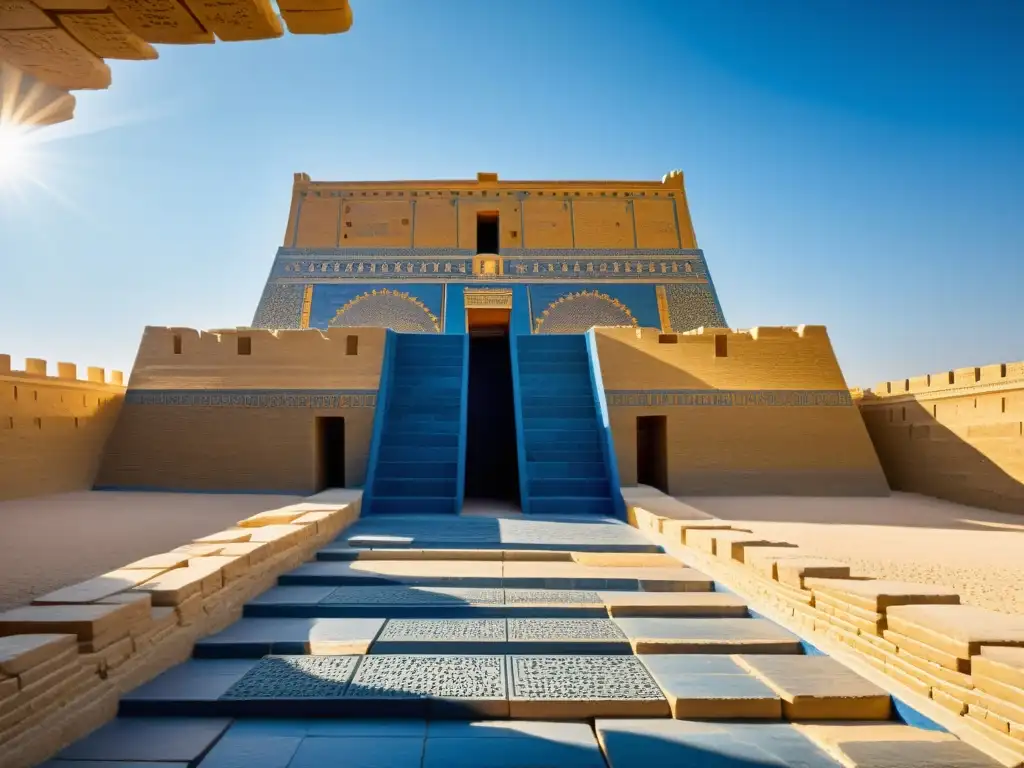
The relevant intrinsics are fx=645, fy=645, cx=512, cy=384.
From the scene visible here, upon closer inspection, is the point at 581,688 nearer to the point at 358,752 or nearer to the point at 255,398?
the point at 358,752

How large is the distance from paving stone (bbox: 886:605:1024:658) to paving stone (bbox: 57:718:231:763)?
2460mm

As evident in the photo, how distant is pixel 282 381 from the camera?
24.8ft

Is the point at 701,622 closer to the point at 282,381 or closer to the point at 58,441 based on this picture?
the point at 282,381

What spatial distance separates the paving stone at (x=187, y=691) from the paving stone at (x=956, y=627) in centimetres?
251

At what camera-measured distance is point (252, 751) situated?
2035 mm

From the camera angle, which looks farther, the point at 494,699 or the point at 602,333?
the point at 602,333

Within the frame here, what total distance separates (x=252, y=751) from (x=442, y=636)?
1038mm

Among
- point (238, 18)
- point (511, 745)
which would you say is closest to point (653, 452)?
point (511, 745)

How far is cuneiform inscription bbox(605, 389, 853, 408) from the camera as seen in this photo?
746cm

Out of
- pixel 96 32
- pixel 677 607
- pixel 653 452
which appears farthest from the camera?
pixel 653 452

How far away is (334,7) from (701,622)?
10.0 ft

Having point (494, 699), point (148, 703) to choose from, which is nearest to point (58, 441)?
point (148, 703)

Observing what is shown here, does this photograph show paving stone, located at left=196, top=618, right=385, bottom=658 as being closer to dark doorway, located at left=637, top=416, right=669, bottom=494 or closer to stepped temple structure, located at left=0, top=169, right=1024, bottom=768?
stepped temple structure, located at left=0, top=169, right=1024, bottom=768

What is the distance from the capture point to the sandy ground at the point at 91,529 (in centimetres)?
351
